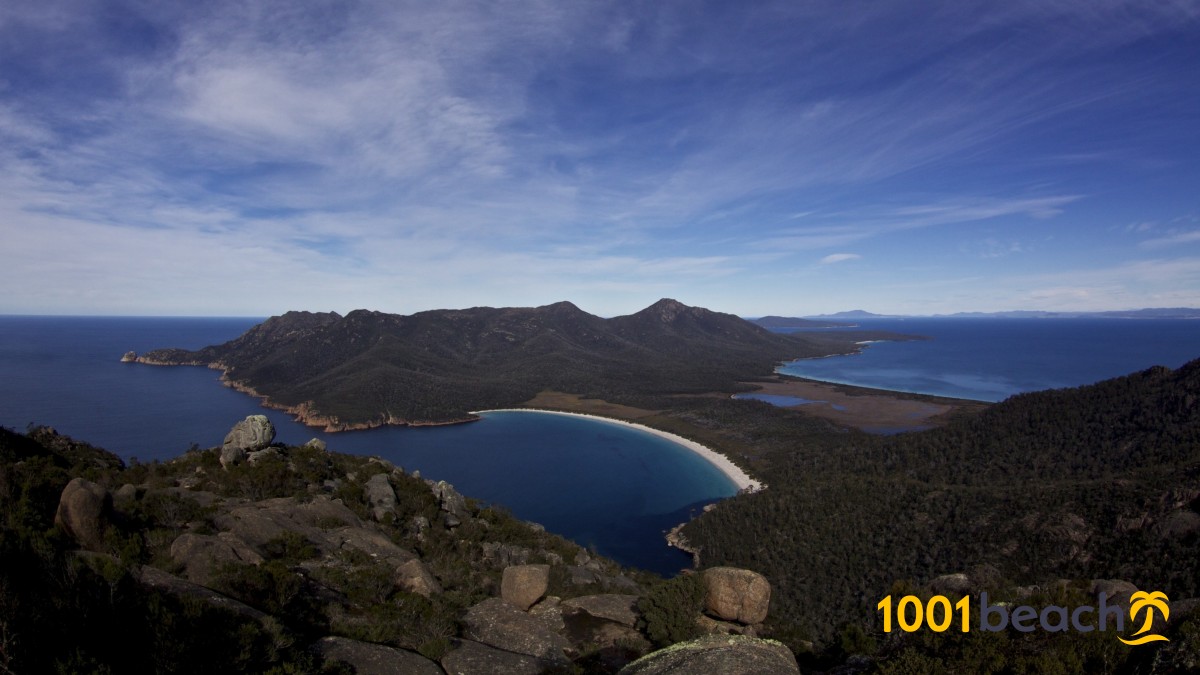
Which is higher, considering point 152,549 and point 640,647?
point 152,549

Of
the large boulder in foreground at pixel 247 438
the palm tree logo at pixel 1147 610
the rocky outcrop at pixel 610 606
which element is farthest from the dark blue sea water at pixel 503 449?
the palm tree logo at pixel 1147 610

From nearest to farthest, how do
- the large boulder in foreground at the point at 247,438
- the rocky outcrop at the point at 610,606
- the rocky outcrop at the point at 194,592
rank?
the rocky outcrop at the point at 194,592 < the rocky outcrop at the point at 610,606 < the large boulder in foreground at the point at 247,438

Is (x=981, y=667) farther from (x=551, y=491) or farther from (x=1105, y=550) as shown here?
(x=551, y=491)

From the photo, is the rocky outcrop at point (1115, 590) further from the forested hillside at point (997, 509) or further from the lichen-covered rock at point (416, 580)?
the lichen-covered rock at point (416, 580)

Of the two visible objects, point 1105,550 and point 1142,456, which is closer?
point 1105,550

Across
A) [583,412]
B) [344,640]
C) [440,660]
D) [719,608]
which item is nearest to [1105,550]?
[719,608]

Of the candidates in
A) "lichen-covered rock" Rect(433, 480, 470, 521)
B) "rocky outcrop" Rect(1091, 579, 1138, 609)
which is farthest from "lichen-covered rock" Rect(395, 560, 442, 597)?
"rocky outcrop" Rect(1091, 579, 1138, 609)
